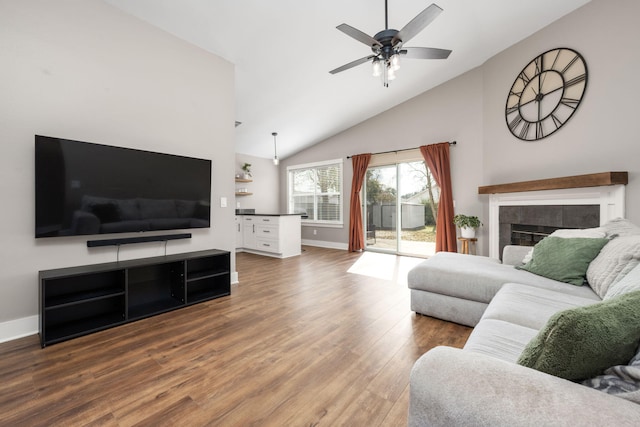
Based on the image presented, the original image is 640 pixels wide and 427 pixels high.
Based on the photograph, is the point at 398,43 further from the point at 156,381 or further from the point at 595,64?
the point at 156,381

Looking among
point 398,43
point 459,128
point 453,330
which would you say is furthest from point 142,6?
point 459,128

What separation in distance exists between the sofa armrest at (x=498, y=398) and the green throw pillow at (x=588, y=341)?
5 cm

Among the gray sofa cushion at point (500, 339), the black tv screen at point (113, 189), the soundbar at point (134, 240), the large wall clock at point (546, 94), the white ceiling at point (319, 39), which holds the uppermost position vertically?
the white ceiling at point (319, 39)

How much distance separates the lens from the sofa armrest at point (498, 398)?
56 centimetres

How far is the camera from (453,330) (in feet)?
7.03

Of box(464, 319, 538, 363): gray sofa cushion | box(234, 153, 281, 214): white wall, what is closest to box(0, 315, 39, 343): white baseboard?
box(464, 319, 538, 363): gray sofa cushion

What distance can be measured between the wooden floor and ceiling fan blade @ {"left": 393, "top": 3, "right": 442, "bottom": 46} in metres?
2.44

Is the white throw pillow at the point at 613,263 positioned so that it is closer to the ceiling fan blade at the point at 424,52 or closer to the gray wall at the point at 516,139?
the gray wall at the point at 516,139

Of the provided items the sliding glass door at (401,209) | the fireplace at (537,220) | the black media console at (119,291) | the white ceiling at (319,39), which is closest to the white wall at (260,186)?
the white ceiling at (319,39)

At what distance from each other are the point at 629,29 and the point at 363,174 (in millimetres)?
3823

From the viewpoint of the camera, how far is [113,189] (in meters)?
2.38

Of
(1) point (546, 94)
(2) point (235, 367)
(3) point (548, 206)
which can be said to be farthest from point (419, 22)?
(2) point (235, 367)

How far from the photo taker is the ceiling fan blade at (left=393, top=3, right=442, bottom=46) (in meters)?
1.93

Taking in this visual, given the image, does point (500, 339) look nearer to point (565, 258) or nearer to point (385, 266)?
point (565, 258)
